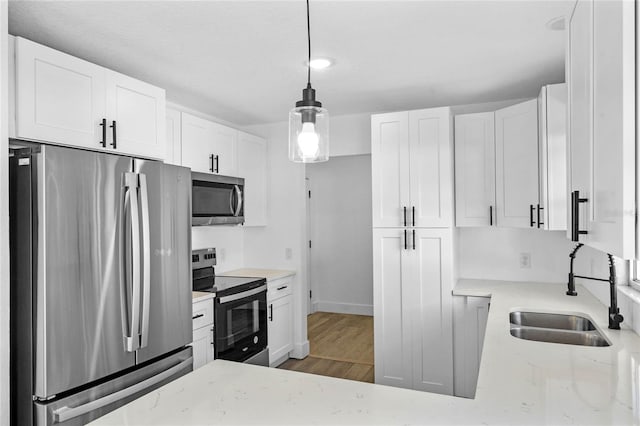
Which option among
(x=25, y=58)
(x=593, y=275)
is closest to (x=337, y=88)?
(x=25, y=58)

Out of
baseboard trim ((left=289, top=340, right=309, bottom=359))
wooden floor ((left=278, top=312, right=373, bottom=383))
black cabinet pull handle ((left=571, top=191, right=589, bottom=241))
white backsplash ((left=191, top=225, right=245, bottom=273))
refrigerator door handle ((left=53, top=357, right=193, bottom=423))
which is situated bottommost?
wooden floor ((left=278, top=312, right=373, bottom=383))

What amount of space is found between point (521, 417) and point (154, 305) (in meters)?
1.91

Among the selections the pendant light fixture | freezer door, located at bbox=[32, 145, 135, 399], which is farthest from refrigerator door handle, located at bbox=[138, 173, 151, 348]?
the pendant light fixture

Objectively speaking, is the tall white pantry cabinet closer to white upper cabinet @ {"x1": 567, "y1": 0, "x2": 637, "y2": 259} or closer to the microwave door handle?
the microwave door handle

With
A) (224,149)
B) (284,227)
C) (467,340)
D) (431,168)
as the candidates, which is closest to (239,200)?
(224,149)

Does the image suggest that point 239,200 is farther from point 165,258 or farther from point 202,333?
point 165,258

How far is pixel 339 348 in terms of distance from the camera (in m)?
4.62

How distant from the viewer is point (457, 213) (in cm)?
344

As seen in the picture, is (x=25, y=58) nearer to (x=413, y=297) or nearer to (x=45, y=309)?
(x=45, y=309)

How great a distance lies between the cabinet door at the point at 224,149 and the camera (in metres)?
3.64

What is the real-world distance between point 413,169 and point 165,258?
1920mm

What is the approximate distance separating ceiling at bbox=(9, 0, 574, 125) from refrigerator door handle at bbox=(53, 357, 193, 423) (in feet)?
5.84

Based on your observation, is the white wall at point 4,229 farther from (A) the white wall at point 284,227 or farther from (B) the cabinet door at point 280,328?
(A) the white wall at point 284,227

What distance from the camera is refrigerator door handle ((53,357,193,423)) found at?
194 centimetres
